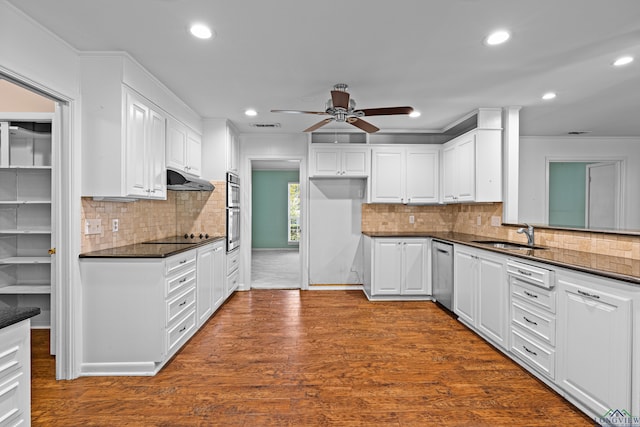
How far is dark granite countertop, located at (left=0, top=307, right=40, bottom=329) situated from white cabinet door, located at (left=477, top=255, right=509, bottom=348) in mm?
3120

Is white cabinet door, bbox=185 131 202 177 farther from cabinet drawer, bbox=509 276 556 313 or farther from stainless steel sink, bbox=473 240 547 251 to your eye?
cabinet drawer, bbox=509 276 556 313

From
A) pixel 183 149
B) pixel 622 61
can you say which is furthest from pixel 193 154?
pixel 622 61

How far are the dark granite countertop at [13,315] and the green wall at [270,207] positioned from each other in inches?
329

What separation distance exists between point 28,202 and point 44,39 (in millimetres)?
1618

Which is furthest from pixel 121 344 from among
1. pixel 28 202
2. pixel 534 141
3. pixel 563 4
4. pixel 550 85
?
pixel 534 141

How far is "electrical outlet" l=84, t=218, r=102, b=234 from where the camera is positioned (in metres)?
2.66

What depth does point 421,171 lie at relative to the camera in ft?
16.5

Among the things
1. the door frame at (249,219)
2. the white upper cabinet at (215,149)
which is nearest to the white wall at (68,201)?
the white upper cabinet at (215,149)

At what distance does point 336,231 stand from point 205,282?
2.40 m

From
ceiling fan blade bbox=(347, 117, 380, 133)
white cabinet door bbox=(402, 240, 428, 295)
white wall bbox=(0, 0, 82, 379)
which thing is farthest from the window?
white wall bbox=(0, 0, 82, 379)

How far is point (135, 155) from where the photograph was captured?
280 centimetres

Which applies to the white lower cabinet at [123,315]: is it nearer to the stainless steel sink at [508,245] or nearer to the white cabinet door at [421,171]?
the stainless steel sink at [508,245]

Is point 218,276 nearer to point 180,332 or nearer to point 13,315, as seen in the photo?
point 180,332

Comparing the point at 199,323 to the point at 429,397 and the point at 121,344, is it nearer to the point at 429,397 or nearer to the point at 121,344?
the point at 121,344
